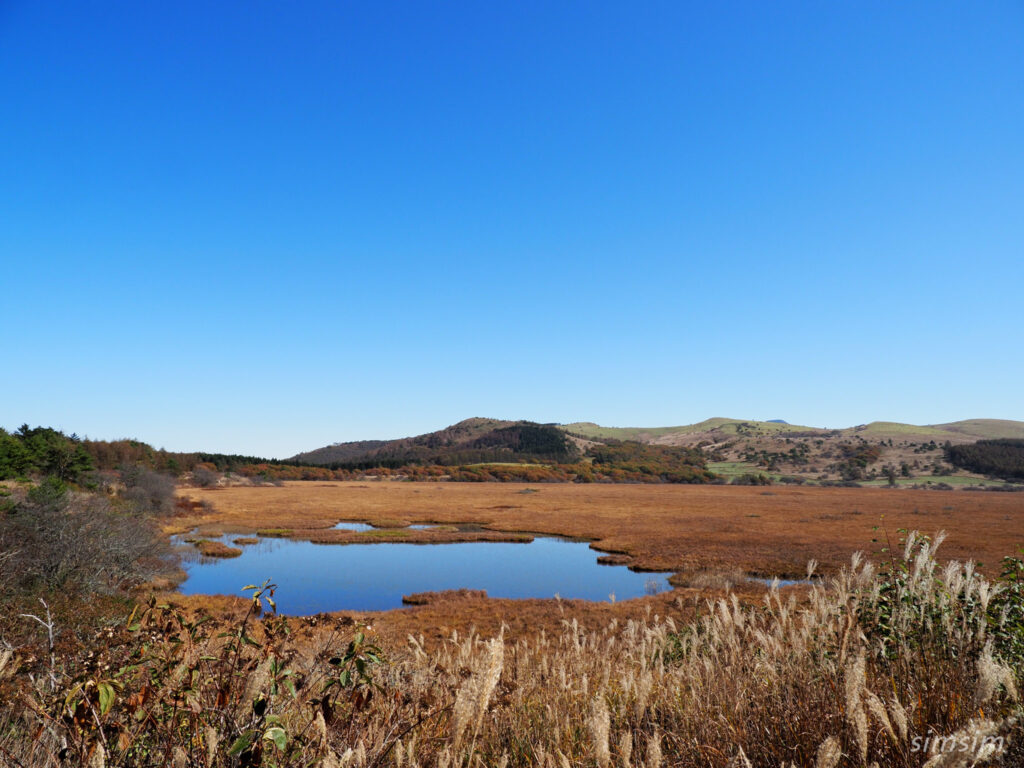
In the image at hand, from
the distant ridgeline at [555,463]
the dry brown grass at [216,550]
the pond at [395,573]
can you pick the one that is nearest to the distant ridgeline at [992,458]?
the distant ridgeline at [555,463]

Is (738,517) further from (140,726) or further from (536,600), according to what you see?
(140,726)

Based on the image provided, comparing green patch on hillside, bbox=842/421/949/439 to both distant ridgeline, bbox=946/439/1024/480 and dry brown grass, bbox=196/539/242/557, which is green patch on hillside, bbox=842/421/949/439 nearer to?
distant ridgeline, bbox=946/439/1024/480

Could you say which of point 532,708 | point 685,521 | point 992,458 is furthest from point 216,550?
point 992,458

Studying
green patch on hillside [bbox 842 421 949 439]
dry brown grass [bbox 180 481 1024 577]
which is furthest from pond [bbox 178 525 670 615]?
green patch on hillside [bbox 842 421 949 439]

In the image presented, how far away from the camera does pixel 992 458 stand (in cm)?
12612

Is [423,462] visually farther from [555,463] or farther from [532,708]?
[532,708]

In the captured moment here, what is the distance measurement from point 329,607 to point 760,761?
72.6 feet

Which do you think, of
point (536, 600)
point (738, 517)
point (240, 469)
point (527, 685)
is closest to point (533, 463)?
point (240, 469)

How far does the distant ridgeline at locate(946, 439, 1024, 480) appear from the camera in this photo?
4672 inches

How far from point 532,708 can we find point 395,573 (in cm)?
2749

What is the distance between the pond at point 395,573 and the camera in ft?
82.8

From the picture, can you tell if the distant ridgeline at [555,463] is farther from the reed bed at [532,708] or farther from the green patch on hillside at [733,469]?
the reed bed at [532,708]

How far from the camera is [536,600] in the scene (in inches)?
946

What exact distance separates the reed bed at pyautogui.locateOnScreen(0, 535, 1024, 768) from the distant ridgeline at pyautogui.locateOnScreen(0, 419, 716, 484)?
45.3m
